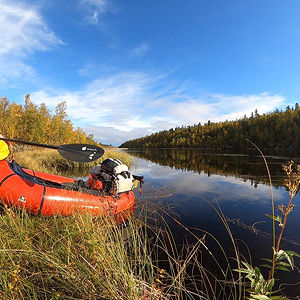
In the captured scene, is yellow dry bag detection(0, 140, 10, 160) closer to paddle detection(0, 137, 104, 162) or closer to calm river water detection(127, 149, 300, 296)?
paddle detection(0, 137, 104, 162)

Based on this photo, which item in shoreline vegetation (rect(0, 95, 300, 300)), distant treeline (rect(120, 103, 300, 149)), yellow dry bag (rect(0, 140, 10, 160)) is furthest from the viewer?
distant treeline (rect(120, 103, 300, 149))

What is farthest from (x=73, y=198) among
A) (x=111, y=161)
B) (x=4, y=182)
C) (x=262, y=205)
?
(x=262, y=205)

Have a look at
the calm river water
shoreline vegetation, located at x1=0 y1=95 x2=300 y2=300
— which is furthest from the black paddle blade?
the calm river water

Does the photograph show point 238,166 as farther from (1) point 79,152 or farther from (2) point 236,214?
(1) point 79,152

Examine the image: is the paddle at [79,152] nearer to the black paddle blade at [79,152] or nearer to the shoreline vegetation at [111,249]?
the black paddle blade at [79,152]

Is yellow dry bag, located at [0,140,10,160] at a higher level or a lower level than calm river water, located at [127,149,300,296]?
higher

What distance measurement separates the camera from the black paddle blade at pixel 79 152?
4.38m

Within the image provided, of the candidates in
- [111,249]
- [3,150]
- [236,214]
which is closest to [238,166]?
[236,214]

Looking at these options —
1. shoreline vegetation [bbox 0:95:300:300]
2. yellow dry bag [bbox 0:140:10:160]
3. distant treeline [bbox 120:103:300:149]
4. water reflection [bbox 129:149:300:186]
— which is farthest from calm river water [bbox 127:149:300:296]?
distant treeline [bbox 120:103:300:149]

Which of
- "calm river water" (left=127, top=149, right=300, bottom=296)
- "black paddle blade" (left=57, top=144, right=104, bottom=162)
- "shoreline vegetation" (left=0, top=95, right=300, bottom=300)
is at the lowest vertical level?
"calm river water" (left=127, top=149, right=300, bottom=296)

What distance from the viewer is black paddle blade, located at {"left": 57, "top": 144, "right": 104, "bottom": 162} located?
14.4ft

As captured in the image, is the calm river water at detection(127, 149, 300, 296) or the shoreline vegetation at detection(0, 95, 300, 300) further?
the calm river water at detection(127, 149, 300, 296)

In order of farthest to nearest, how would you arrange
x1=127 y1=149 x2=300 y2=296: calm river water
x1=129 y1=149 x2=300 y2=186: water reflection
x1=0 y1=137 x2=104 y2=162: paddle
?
x1=129 y1=149 x2=300 y2=186: water reflection < x1=0 y1=137 x2=104 y2=162: paddle < x1=127 y1=149 x2=300 y2=296: calm river water

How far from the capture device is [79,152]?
4520 millimetres
